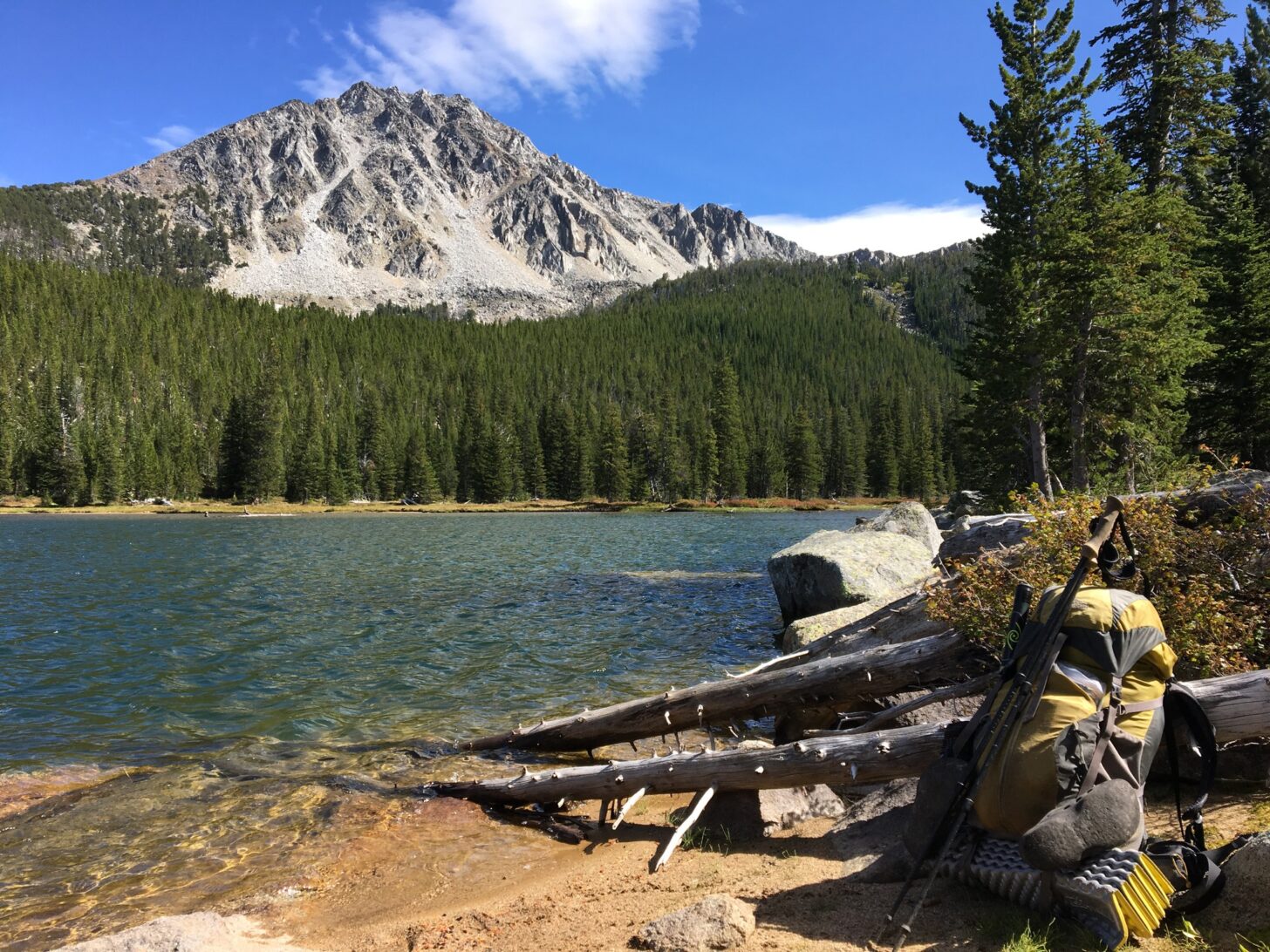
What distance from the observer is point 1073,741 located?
4.44m

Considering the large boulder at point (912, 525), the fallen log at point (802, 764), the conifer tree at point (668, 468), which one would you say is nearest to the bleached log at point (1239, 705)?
the fallen log at point (802, 764)

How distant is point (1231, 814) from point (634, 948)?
4.59 m

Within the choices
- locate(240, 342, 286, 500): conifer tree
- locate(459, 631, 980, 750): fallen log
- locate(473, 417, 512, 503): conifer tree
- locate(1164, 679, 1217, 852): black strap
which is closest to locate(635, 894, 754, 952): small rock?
locate(1164, 679, 1217, 852): black strap

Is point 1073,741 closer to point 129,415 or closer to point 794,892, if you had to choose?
point 794,892

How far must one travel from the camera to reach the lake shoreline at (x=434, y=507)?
8950 cm

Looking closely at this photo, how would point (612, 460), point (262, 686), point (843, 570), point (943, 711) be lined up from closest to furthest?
point (943, 711) → point (262, 686) → point (843, 570) → point (612, 460)

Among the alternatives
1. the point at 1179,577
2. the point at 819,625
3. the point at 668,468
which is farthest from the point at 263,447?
the point at 1179,577

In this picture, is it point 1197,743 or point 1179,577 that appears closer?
point 1197,743

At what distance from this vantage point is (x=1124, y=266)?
2319 centimetres

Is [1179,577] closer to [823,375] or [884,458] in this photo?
[884,458]

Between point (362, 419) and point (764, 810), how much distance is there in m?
127

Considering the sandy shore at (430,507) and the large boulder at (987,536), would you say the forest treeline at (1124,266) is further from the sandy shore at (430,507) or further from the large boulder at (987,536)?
the sandy shore at (430,507)

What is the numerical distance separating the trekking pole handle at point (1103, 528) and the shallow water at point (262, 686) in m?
7.70

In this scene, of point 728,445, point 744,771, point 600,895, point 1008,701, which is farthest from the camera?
point 728,445
